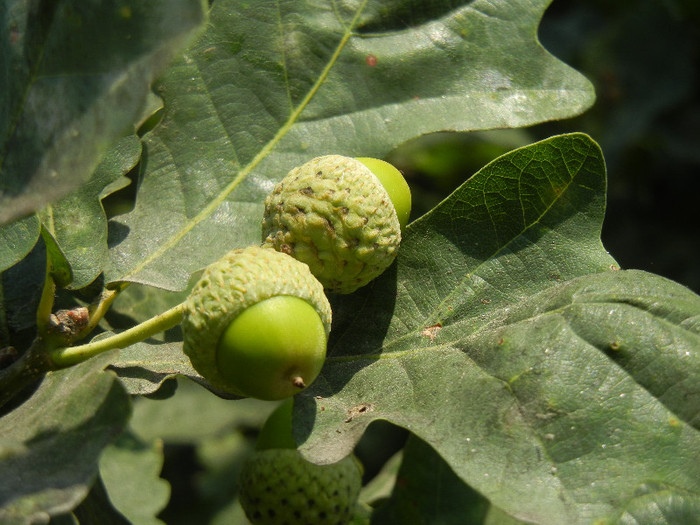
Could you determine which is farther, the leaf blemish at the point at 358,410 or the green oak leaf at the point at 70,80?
the leaf blemish at the point at 358,410

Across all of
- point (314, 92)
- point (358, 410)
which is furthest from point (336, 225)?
point (314, 92)

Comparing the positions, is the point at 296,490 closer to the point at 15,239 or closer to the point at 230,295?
the point at 230,295

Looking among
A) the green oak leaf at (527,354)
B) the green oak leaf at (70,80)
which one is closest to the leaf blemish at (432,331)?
the green oak leaf at (527,354)

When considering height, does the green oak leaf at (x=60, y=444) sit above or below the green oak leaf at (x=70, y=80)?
below

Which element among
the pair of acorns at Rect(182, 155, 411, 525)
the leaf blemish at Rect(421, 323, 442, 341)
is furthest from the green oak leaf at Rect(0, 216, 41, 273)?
the leaf blemish at Rect(421, 323, 442, 341)

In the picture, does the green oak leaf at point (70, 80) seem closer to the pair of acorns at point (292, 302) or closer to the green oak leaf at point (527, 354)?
the pair of acorns at point (292, 302)

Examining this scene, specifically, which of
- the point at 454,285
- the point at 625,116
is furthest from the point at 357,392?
the point at 625,116

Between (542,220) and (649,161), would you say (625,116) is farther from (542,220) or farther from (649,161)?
(542,220)
